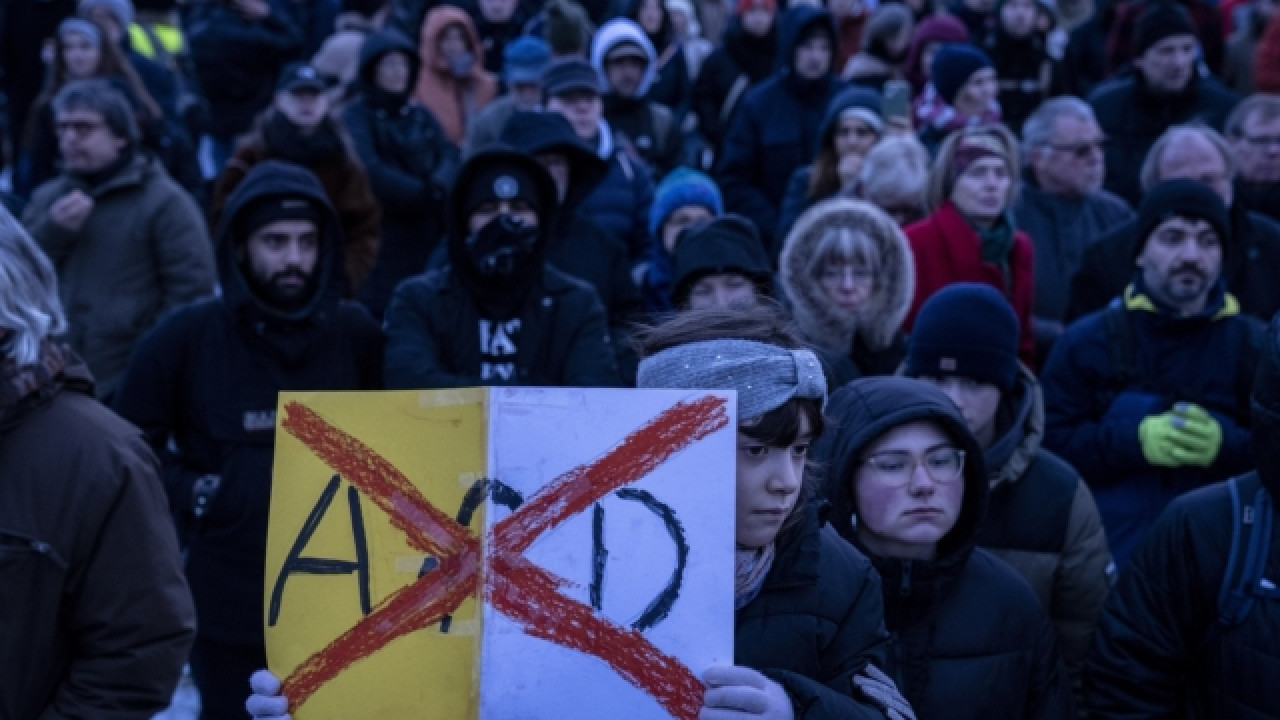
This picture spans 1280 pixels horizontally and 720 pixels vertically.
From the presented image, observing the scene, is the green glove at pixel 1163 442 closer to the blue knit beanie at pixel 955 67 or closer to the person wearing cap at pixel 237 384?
the person wearing cap at pixel 237 384

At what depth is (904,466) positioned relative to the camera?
3.33 m

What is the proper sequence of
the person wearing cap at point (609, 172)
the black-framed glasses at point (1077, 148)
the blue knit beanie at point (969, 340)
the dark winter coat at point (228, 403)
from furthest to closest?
1. the person wearing cap at point (609, 172)
2. the black-framed glasses at point (1077, 148)
3. the dark winter coat at point (228, 403)
4. the blue knit beanie at point (969, 340)

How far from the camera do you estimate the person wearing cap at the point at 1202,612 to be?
129 inches

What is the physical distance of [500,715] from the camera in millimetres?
2250

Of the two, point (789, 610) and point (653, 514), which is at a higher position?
point (653, 514)

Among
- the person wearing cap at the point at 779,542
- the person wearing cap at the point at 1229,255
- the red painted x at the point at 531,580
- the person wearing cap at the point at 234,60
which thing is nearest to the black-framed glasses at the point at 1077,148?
the person wearing cap at the point at 1229,255

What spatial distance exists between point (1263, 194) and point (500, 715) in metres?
5.79

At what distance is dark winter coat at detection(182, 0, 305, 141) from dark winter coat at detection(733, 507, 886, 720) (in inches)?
310

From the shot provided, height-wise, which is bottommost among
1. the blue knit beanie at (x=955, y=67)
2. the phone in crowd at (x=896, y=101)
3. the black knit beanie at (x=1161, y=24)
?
the phone in crowd at (x=896, y=101)

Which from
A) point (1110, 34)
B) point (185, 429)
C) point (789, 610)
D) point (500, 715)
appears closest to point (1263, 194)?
point (1110, 34)

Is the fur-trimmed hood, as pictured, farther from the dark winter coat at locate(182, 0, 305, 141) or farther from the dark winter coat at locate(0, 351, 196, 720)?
the dark winter coat at locate(182, 0, 305, 141)

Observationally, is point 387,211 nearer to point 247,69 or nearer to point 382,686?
point 247,69

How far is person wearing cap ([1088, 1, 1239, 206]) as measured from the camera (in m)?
8.09

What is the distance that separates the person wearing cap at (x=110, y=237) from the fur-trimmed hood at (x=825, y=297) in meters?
2.53
